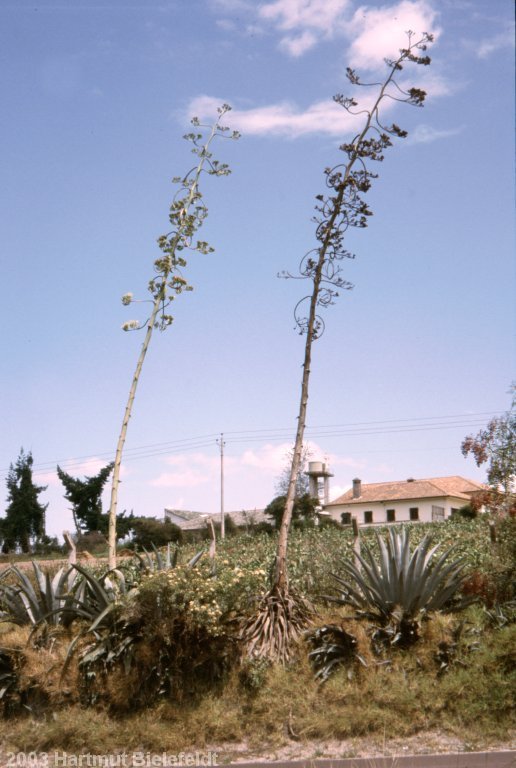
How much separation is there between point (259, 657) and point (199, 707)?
0.94 m

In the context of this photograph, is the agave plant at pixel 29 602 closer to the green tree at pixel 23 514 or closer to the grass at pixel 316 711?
the grass at pixel 316 711

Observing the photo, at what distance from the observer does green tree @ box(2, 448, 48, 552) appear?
50.8 m

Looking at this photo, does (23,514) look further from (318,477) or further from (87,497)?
(318,477)

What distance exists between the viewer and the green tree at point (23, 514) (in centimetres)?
5081

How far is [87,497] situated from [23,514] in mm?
4007

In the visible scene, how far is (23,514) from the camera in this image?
51.2 metres

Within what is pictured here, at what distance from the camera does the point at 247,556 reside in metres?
19.4

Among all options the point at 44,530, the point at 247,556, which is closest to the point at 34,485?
the point at 44,530

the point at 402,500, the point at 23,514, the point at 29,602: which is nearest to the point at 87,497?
the point at 23,514

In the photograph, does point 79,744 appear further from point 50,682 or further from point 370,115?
point 370,115

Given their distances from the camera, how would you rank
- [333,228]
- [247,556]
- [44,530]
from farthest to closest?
[44,530]
[247,556]
[333,228]

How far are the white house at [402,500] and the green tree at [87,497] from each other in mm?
A: 18590

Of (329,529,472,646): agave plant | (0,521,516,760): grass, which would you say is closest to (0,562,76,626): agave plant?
(0,521,516,760): grass

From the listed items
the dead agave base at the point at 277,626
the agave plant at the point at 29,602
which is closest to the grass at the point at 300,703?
the dead agave base at the point at 277,626
